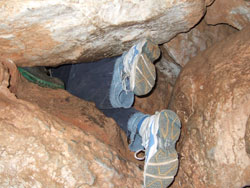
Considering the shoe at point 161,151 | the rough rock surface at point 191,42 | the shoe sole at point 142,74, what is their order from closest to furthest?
the shoe at point 161,151, the shoe sole at point 142,74, the rough rock surface at point 191,42

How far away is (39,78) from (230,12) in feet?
6.30

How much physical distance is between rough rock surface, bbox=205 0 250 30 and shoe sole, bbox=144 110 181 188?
134 centimetres

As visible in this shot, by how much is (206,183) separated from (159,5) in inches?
53.1

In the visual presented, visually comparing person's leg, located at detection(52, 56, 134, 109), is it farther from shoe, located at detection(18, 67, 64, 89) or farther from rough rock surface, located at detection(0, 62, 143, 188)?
rough rock surface, located at detection(0, 62, 143, 188)

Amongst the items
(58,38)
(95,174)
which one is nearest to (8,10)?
(58,38)

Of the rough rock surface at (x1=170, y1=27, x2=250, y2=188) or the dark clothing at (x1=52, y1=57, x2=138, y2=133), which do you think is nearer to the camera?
the rough rock surface at (x1=170, y1=27, x2=250, y2=188)

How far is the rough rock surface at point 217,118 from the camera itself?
168cm

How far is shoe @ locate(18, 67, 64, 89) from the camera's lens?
6.81ft

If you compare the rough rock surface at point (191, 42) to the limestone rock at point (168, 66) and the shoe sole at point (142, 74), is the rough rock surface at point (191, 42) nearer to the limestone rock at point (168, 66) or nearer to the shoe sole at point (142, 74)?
the limestone rock at point (168, 66)

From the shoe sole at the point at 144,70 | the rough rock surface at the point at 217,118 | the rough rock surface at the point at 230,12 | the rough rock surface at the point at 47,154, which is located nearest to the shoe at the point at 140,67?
the shoe sole at the point at 144,70

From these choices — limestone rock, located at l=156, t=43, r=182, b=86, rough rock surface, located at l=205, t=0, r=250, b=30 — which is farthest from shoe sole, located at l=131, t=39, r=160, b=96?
rough rock surface, located at l=205, t=0, r=250, b=30

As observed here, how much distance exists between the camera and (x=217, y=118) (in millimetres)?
1770

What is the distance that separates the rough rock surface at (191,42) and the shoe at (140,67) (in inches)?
26.7

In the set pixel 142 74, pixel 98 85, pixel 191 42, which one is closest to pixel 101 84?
pixel 98 85
